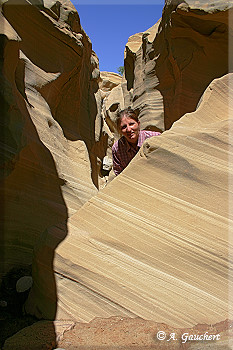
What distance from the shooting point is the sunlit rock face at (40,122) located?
3.71 meters

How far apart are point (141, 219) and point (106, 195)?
370mm

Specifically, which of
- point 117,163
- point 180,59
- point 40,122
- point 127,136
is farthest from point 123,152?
point 180,59

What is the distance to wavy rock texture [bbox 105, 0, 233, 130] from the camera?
5541 millimetres

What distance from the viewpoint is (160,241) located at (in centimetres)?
216

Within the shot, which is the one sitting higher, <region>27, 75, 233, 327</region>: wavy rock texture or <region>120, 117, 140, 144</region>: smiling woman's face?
<region>120, 117, 140, 144</region>: smiling woman's face

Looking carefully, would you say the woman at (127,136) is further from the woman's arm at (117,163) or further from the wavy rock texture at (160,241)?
the wavy rock texture at (160,241)

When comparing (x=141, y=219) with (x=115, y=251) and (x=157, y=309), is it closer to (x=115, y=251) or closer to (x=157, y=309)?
(x=115, y=251)

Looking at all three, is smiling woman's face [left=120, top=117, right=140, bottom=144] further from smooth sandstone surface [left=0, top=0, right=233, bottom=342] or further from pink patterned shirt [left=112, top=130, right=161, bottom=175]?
smooth sandstone surface [left=0, top=0, right=233, bottom=342]

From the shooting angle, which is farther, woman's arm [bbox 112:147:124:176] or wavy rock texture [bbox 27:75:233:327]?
woman's arm [bbox 112:147:124:176]

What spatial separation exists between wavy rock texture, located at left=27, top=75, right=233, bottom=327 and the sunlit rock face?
50cm

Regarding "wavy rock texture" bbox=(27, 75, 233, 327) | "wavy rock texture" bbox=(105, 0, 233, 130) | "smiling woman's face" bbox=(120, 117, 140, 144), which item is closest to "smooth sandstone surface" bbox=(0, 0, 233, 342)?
"wavy rock texture" bbox=(27, 75, 233, 327)

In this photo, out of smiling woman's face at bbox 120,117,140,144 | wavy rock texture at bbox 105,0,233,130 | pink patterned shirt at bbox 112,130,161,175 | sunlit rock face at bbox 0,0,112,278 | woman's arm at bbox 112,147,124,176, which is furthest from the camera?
wavy rock texture at bbox 105,0,233,130

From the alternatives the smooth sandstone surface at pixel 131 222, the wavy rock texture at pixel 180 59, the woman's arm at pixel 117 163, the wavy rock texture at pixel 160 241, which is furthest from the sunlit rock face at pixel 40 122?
the wavy rock texture at pixel 180 59

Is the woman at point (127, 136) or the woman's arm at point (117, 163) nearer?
the woman at point (127, 136)
